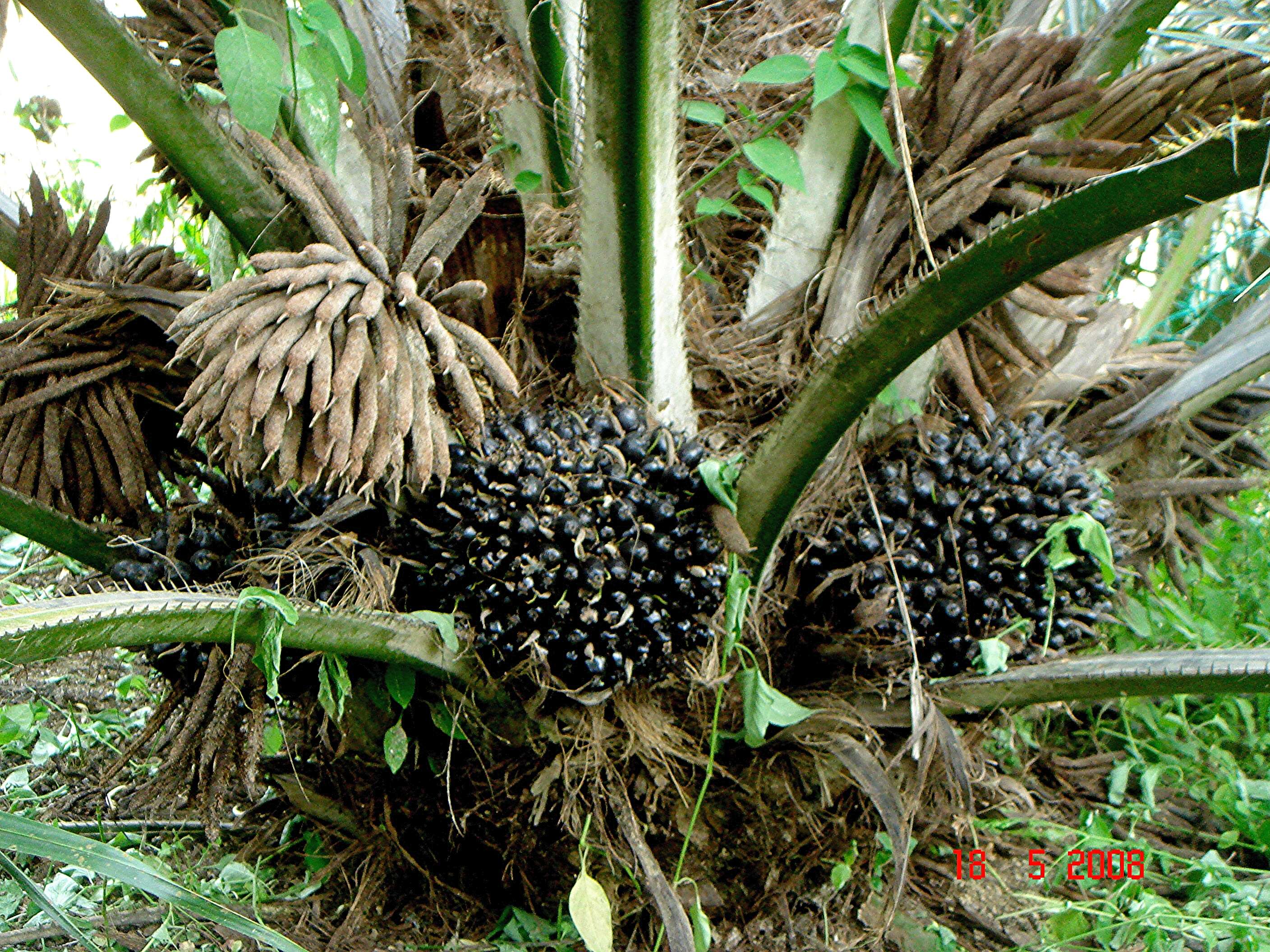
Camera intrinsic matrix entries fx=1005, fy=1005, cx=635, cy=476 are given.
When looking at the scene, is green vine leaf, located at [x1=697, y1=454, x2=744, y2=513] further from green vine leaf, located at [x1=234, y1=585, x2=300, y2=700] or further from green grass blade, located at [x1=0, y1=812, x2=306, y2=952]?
green grass blade, located at [x1=0, y1=812, x2=306, y2=952]

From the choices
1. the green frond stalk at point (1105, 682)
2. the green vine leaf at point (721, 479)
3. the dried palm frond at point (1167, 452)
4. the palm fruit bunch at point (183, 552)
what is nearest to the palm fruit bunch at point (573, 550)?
the green vine leaf at point (721, 479)

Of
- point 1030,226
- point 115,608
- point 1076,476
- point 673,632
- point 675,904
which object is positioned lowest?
point 675,904

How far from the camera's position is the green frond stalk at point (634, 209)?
3.71 feet

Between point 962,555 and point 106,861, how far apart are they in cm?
115

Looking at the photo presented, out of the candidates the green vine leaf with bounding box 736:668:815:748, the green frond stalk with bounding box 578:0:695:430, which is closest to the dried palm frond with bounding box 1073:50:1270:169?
the green frond stalk with bounding box 578:0:695:430

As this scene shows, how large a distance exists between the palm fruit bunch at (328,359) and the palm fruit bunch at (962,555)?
62 cm

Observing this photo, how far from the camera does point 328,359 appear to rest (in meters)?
1.08

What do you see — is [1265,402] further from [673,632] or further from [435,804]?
[435,804]

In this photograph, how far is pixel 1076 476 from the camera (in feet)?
4.98

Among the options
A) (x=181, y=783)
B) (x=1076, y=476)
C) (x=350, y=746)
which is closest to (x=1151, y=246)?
(x=1076, y=476)

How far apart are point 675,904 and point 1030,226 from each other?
97 cm

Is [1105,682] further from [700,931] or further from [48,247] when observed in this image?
[48,247]
